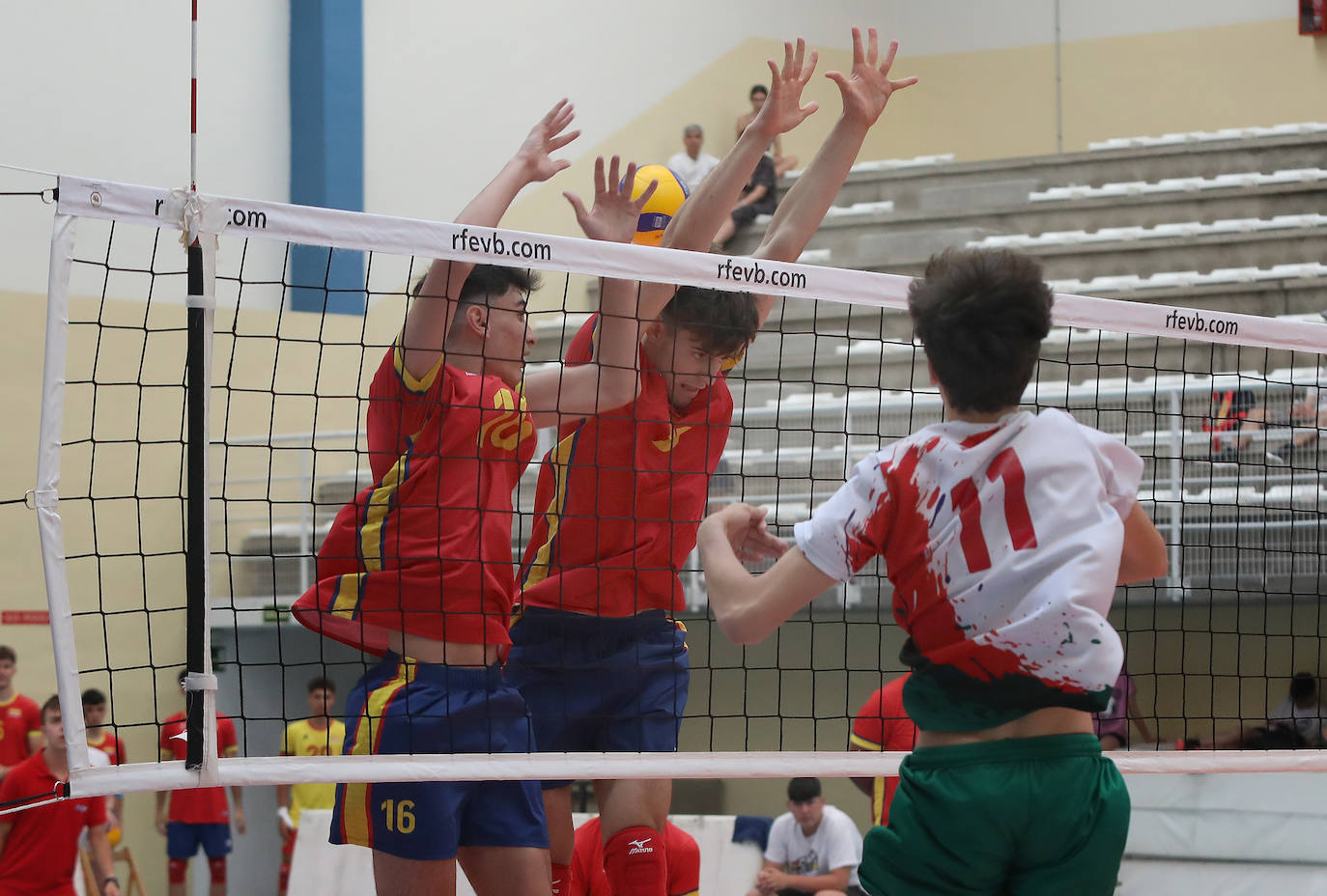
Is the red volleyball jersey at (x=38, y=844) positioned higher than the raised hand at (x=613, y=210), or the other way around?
the raised hand at (x=613, y=210)

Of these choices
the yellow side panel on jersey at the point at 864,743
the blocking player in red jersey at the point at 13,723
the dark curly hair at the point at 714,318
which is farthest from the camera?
the blocking player in red jersey at the point at 13,723

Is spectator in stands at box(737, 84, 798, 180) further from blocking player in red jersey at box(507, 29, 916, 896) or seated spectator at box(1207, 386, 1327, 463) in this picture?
blocking player in red jersey at box(507, 29, 916, 896)

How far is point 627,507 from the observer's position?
13.1 feet

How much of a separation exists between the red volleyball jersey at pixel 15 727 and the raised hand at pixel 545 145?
719 centimetres

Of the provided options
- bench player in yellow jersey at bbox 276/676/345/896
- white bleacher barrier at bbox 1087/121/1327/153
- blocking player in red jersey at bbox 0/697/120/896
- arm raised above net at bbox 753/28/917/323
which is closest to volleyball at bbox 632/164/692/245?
arm raised above net at bbox 753/28/917/323

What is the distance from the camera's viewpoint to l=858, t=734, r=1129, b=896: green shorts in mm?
2344

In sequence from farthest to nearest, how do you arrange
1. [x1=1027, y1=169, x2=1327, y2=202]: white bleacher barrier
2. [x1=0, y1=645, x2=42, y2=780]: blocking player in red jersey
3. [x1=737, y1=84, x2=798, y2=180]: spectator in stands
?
[x1=737, y1=84, x2=798, y2=180]: spectator in stands → [x1=1027, y1=169, x2=1327, y2=202]: white bleacher barrier → [x1=0, y1=645, x2=42, y2=780]: blocking player in red jersey

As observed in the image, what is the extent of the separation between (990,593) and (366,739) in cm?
178

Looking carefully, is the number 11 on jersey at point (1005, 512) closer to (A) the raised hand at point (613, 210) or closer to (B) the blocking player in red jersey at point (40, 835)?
(A) the raised hand at point (613, 210)

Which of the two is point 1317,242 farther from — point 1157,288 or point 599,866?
point 599,866

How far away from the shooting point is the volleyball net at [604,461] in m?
3.30

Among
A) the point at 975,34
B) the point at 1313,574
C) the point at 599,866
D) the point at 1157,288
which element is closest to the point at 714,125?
the point at 975,34

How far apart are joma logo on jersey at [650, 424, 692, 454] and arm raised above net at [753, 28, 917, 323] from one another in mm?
438

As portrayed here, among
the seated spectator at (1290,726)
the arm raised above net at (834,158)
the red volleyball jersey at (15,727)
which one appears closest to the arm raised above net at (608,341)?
the arm raised above net at (834,158)
